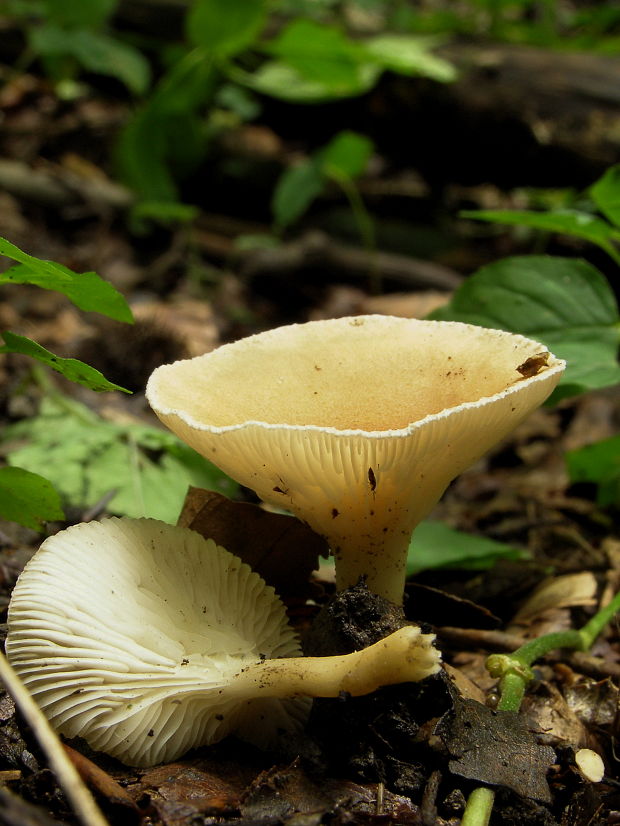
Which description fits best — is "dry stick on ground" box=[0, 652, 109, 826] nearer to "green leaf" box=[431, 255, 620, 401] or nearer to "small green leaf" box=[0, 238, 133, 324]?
"small green leaf" box=[0, 238, 133, 324]

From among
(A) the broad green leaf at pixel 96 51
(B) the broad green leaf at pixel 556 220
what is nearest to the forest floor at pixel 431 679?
(B) the broad green leaf at pixel 556 220

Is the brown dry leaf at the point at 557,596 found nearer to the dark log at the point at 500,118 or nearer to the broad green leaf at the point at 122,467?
the broad green leaf at the point at 122,467

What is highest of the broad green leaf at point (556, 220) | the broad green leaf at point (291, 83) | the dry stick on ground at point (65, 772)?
the broad green leaf at point (556, 220)


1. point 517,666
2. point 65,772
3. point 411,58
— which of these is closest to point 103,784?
point 65,772

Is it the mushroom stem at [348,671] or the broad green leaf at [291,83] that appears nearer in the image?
the mushroom stem at [348,671]

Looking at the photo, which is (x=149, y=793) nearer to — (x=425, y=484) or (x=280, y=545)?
(x=280, y=545)

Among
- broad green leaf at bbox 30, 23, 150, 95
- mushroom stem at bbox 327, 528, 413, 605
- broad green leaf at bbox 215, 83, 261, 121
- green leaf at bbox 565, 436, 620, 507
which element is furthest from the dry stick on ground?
broad green leaf at bbox 215, 83, 261, 121

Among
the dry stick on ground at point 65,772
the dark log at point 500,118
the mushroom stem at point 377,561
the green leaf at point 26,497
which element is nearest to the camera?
the dry stick on ground at point 65,772
